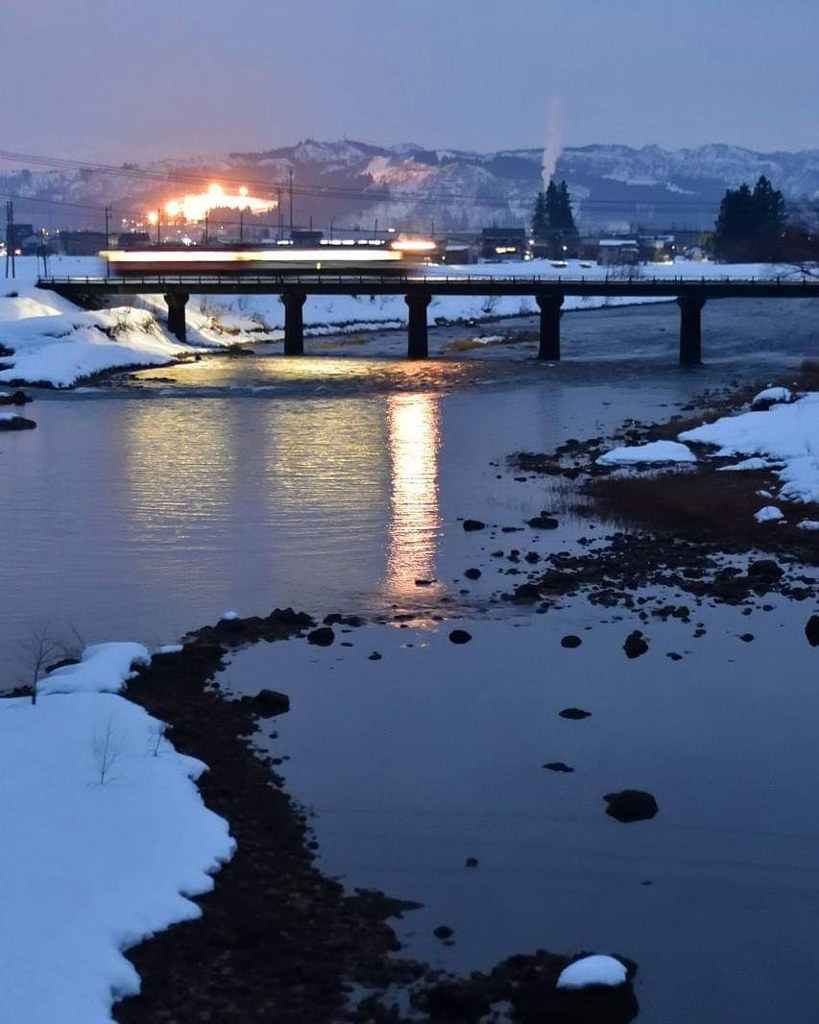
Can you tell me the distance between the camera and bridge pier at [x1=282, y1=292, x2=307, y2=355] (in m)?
73.8

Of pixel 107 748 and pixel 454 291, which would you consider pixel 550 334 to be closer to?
pixel 454 291

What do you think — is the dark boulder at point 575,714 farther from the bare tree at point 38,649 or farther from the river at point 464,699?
the bare tree at point 38,649

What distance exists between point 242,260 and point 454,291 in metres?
27.0

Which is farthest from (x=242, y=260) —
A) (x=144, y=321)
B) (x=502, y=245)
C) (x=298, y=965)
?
(x=502, y=245)

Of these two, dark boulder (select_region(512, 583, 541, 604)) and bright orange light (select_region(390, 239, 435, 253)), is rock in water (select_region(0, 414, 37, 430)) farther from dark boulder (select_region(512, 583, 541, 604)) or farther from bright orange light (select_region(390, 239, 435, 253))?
bright orange light (select_region(390, 239, 435, 253))

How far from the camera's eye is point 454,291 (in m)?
72.8

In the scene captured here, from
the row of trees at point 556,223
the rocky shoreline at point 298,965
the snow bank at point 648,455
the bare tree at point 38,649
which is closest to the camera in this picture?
the rocky shoreline at point 298,965

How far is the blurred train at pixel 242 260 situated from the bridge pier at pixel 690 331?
2843 cm

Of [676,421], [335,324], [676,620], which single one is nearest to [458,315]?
[335,324]

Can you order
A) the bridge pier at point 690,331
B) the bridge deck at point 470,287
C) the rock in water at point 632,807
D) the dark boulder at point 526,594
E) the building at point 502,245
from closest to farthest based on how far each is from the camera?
the rock in water at point 632,807 → the dark boulder at point 526,594 → the bridge pier at point 690,331 → the bridge deck at point 470,287 → the building at point 502,245

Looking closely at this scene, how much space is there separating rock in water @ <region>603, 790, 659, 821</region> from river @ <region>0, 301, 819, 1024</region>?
0.14 metres

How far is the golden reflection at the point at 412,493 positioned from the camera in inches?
920

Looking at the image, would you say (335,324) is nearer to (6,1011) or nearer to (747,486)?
(747,486)

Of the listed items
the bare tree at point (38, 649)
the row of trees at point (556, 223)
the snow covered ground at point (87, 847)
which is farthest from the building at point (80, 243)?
the snow covered ground at point (87, 847)
